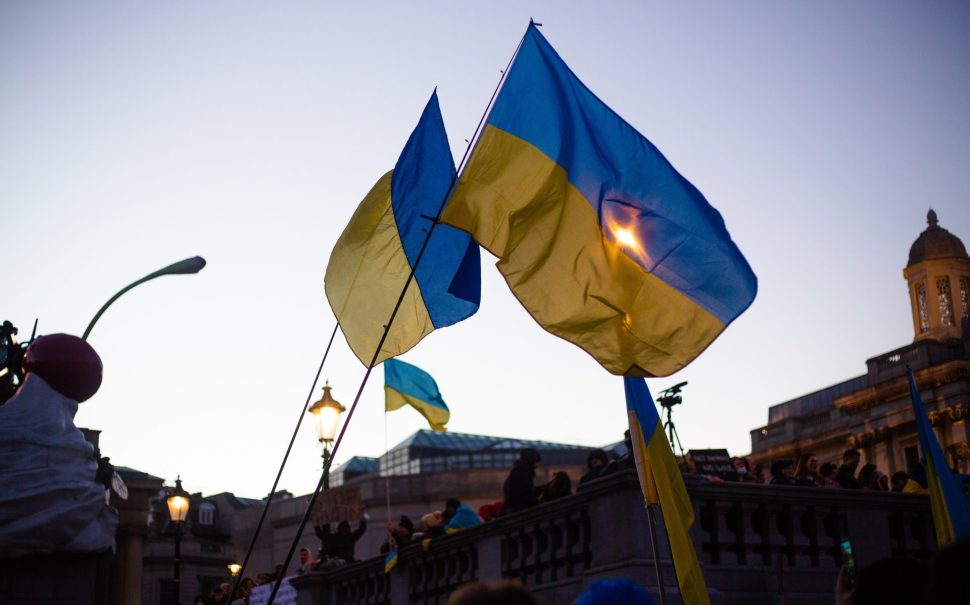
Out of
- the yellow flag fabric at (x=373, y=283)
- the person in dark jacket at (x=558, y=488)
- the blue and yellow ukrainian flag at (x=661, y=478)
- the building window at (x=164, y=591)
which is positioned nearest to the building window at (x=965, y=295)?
the building window at (x=164, y=591)

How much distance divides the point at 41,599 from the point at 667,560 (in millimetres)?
5618

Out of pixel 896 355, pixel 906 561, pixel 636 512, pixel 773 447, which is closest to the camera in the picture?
pixel 906 561

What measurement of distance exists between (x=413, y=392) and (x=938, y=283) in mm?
48546

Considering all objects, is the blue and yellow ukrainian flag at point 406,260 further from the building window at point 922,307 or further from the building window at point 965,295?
the building window at point 922,307

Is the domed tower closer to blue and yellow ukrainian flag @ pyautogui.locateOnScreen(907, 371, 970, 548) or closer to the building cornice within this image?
the building cornice

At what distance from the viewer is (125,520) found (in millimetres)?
16125

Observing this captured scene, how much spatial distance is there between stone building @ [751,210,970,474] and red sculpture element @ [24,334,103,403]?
156 feet

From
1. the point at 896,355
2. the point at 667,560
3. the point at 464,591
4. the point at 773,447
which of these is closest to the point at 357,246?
the point at 667,560

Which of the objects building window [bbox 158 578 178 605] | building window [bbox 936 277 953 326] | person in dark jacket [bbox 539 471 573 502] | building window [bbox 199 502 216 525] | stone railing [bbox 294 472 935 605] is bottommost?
stone railing [bbox 294 472 935 605]

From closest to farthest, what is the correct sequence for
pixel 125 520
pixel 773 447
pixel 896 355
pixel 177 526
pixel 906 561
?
pixel 906 561
pixel 125 520
pixel 177 526
pixel 896 355
pixel 773 447

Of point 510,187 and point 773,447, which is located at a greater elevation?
point 773,447

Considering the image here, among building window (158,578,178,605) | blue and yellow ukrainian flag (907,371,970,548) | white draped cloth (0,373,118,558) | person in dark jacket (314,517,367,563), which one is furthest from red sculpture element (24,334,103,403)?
building window (158,578,178,605)

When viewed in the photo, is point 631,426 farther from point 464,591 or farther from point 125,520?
point 125,520

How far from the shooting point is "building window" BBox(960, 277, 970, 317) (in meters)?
57.5
